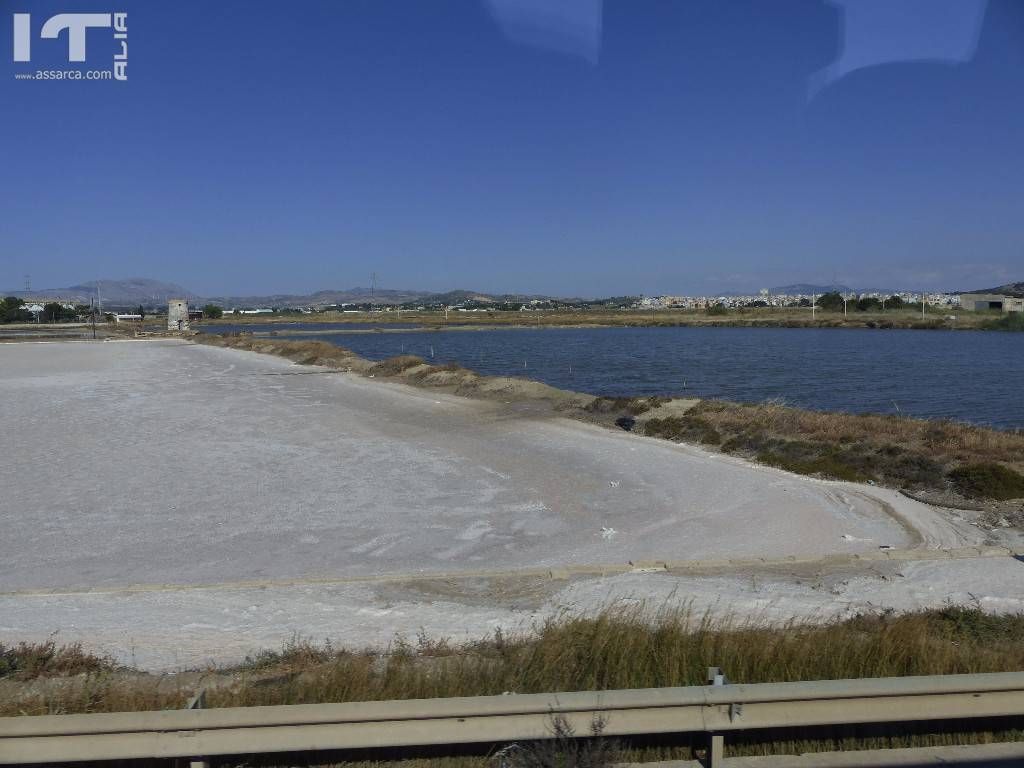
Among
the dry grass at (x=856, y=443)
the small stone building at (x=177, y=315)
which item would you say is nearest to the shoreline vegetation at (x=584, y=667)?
the dry grass at (x=856, y=443)

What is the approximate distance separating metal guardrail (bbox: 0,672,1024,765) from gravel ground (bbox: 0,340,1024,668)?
88.0 inches

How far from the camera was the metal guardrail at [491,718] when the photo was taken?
141 inches

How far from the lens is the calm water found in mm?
29328

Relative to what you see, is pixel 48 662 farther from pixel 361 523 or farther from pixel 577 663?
pixel 361 523

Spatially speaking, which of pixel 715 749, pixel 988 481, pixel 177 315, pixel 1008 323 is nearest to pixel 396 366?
pixel 988 481

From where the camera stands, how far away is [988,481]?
11.9 metres

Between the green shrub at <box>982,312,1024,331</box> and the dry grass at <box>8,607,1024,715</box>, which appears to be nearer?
the dry grass at <box>8,607,1024,715</box>

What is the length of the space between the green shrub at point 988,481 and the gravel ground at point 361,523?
128 cm

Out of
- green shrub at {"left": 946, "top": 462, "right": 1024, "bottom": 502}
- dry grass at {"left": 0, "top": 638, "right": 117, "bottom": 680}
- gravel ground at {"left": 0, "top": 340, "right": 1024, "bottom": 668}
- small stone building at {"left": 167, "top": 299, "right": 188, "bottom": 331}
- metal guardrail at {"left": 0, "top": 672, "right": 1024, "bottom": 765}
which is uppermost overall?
small stone building at {"left": 167, "top": 299, "right": 188, "bottom": 331}

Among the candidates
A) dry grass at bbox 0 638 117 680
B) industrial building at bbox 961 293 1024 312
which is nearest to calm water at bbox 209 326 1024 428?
dry grass at bbox 0 638 117 680

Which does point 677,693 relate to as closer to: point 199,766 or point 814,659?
point 814,659

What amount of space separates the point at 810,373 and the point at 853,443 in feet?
96.2

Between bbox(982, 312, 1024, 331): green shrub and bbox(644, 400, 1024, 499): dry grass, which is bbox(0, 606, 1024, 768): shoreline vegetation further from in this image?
bbox(982, 312, 1024, 331): green shrub

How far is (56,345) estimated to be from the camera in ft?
219
